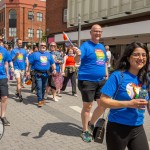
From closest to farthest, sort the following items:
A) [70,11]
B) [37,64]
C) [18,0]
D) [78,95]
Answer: [37,64]
[78,95]
[70,11]
[18,0]

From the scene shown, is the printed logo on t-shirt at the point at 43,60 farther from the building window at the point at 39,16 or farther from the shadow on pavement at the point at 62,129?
the building window at the point at 39,16

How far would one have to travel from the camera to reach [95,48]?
522cm

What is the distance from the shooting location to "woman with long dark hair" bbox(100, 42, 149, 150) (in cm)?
295

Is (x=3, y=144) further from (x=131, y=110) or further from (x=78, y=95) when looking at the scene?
(x=78, y=95)

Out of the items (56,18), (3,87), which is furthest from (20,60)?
(56,18)

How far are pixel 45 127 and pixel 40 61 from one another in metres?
2.53

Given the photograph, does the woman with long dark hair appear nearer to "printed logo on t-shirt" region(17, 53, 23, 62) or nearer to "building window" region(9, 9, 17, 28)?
"printed logo on t-shirt" region(17, 53, 23, 62)

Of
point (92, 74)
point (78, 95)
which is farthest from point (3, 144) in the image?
point (78, 95)

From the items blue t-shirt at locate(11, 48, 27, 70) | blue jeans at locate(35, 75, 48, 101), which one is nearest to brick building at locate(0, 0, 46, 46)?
blue t-shirt at locate(11, 48, 27, 70)

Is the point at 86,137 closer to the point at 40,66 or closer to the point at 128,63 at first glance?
the point at 128,63

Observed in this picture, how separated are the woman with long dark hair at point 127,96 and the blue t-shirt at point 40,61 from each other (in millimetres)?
5132

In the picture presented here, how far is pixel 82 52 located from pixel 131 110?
89.0 inches

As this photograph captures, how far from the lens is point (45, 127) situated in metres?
5.94

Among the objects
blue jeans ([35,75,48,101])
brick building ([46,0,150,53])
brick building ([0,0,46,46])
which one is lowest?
blue jeans ([35,75,48,101])
